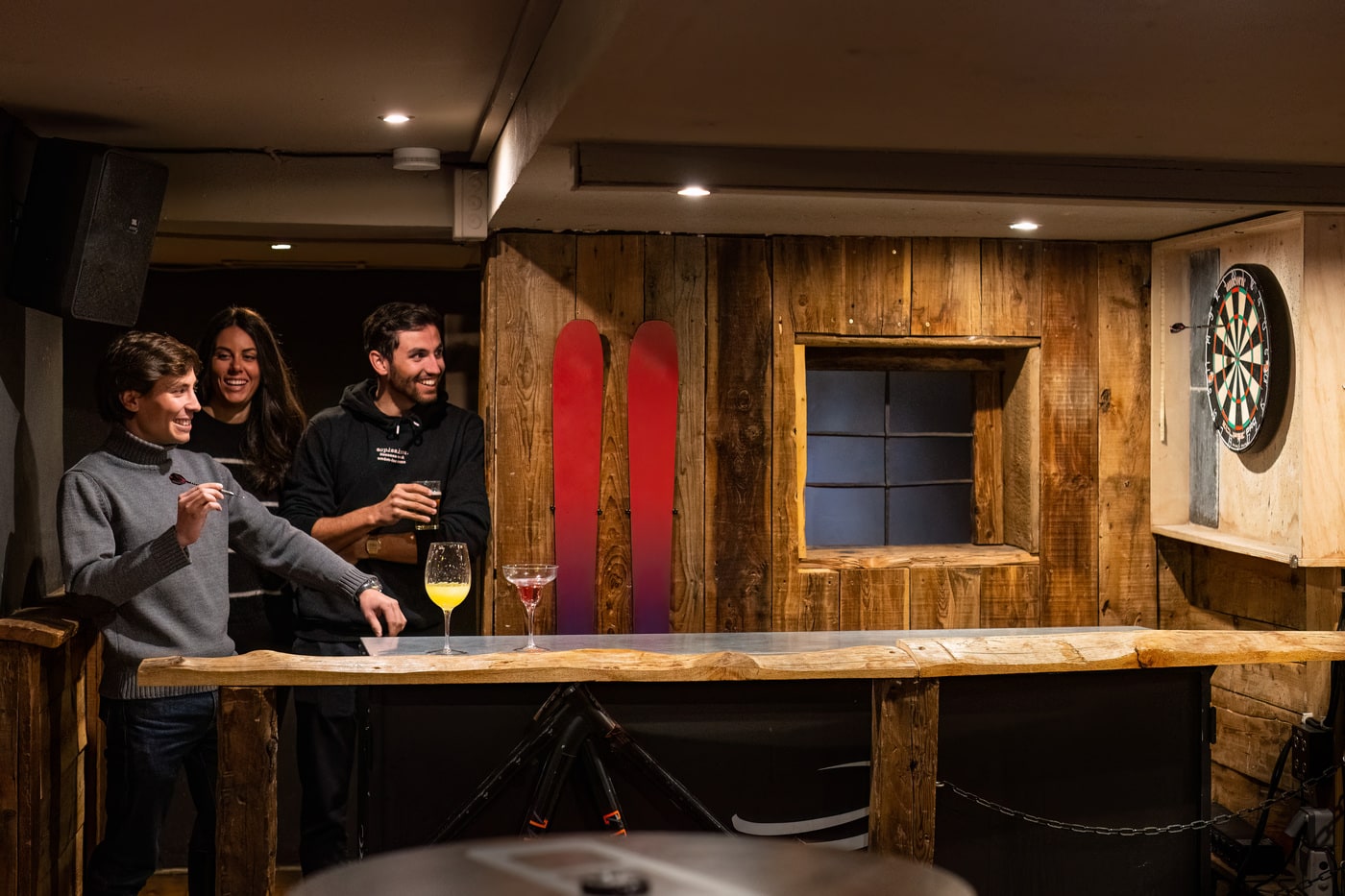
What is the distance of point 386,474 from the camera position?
3879mm

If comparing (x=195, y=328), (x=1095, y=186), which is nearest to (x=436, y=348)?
(x=1095, y=186)

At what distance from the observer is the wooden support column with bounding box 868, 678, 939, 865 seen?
2.59 m

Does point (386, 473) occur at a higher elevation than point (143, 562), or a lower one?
higher

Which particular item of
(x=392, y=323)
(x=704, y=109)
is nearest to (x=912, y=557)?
(x=392, y=323)

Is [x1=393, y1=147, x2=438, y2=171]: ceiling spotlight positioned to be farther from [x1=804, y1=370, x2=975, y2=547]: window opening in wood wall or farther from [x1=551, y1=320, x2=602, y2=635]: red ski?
[x1=804, y1=370, x2=975, y2=547]: window opening in wood wall

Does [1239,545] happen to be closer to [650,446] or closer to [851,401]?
[851,401]

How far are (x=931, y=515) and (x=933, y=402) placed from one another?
0.57 meters

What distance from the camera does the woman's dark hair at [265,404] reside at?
376cm

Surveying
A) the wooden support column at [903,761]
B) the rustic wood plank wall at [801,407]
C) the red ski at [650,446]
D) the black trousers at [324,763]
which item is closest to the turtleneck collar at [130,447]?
the black trousers at [324,763]

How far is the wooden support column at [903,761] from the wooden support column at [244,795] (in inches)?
→ 46.5

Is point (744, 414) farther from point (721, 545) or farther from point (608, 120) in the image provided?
point (608, 120)

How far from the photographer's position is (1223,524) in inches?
174

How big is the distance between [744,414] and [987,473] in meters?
1.07

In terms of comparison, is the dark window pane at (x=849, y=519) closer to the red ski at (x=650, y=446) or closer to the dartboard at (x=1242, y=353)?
the red ski at (x=650, y=446)
